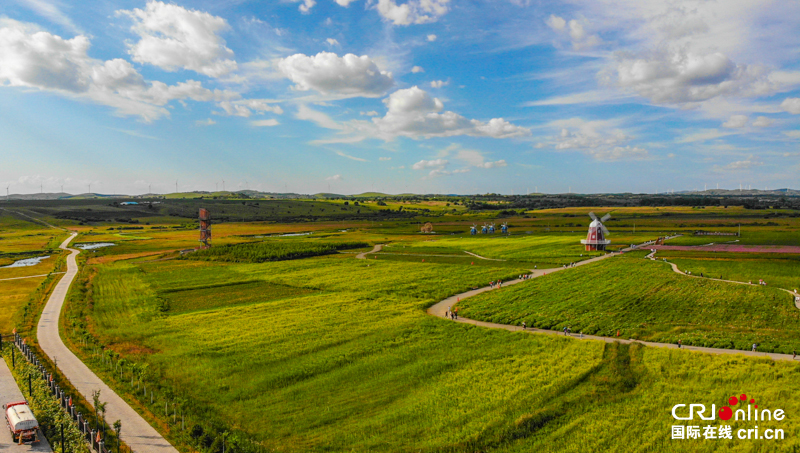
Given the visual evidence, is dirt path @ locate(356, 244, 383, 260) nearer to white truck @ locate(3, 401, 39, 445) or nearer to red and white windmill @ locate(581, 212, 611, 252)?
red and white windmill @ locate(581, 212, 611, 252)

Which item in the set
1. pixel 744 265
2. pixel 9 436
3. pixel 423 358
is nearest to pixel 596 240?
pixel 744 265

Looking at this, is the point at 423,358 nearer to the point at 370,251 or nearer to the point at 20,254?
the point at 370,251

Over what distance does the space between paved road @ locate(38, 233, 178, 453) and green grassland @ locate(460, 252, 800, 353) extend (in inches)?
1175

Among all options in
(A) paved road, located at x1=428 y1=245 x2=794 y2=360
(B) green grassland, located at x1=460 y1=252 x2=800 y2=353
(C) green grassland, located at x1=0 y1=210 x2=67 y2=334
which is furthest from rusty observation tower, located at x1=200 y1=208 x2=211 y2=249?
(B) green grassland, located at x1=460 y1=252 x2=800 y2=353

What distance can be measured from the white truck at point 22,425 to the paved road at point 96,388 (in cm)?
336

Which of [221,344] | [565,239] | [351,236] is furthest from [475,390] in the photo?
[351,236]

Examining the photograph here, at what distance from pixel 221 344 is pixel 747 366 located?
38.9 meters

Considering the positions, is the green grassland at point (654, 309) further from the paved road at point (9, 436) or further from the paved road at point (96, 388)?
the paved road at point (9, 436)

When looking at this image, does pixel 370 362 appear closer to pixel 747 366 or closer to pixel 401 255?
pixel 747 366

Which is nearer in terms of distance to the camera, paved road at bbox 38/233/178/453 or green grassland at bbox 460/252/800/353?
paved road at bbox 38/233/178/453

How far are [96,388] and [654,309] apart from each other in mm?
49127

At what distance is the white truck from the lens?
22562 mm

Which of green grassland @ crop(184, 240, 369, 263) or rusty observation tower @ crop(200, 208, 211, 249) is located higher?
rusty observation tower @ crop(200, 208, 211, 249)

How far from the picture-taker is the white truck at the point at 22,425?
74.0 ft
